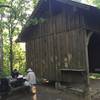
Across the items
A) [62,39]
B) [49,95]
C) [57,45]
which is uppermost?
[62,39]

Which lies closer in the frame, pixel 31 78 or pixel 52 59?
pixel 31 78

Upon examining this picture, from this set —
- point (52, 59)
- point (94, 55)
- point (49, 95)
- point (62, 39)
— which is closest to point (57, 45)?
point (62, 39)

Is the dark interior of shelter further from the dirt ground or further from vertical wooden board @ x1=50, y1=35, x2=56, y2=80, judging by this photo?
the dirt ground

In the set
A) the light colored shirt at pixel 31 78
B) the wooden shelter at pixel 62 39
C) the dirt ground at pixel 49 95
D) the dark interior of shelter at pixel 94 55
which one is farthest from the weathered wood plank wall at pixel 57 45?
the dark interior of shelter at pixel 94 55

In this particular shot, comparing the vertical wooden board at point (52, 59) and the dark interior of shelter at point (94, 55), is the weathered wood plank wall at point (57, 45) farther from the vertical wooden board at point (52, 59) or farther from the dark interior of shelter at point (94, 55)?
the dark interior of shelter at point (94, 55)

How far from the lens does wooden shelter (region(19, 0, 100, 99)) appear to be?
1431 centimetres

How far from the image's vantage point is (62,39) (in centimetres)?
1581

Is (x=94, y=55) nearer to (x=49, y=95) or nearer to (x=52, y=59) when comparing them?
(x=52, y=59)

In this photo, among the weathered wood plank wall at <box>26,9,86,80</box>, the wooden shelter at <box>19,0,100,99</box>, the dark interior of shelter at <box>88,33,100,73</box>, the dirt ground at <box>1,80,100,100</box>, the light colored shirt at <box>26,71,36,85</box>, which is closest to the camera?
the dirt ground at <box>1,80,100,100</box>

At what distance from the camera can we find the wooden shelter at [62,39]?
14.3 m

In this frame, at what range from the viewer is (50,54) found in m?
17.0

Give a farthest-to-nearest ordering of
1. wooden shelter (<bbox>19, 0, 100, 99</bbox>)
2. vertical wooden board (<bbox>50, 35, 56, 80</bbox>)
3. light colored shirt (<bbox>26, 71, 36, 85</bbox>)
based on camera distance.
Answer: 1. vertical wooden board (<bbox>50, 35, 56, 80</bbox>)
2. light colored shirt (<bbox>26, 71, 36, 85</bbox>)
3. wooden shelter (<bbox>19, 0, 100, 99</bbox>)

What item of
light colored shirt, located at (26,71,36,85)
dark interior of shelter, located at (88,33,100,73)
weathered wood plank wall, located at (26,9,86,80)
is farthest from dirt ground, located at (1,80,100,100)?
dark interior of shelter, located at (88,33,100,73)

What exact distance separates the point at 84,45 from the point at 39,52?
16.1 feet
